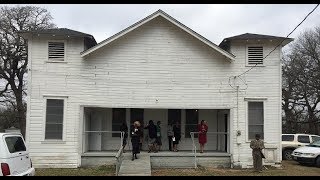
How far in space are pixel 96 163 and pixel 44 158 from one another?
2353 mm

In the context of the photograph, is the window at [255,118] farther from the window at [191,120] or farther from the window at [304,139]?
the window at [304,139]

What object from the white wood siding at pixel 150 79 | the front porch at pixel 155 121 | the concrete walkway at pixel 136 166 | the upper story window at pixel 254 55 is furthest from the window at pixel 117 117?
the upper story window at pixel 254 55

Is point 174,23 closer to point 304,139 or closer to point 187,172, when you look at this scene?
point 187,172

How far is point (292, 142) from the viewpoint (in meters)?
27.8

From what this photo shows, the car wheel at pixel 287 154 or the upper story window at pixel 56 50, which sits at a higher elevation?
the upper story window at pixel 56 50

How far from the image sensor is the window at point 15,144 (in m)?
11.8

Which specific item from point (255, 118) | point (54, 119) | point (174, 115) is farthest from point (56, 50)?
point (255, 118)

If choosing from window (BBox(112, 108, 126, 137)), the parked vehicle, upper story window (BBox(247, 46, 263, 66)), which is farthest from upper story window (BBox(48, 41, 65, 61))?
the parked vehicle

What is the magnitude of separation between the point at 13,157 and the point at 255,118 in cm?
1296

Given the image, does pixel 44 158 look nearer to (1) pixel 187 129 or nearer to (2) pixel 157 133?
(2) pixel 157 133

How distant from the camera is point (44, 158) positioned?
2041 centimetres

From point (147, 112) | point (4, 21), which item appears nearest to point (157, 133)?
point (147, 112)

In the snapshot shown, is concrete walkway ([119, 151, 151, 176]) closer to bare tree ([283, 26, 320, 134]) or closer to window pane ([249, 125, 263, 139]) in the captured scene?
A: window pane ([249, 125, 263, 139])

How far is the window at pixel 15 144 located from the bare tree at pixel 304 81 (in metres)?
42.2
